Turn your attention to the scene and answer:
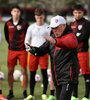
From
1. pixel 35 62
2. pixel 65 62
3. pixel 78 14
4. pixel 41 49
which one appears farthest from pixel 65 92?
pixel 78 14

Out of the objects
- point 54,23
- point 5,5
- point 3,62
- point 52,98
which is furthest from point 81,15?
point 5,5

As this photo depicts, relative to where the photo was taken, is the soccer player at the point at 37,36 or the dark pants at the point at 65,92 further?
the soccer player at the point at 37,36

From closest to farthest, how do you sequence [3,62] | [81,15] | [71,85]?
[71,85] < [81,15] < [3,62]

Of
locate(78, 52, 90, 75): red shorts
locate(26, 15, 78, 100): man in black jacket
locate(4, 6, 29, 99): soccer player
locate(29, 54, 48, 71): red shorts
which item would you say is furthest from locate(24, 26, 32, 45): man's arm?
locate(26, 15, 78, 100): man in black jacket

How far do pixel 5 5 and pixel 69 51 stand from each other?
3078 inches

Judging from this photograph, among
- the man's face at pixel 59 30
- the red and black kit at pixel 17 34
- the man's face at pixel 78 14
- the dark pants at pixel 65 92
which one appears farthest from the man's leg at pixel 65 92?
the red and black kit at pixel 17 34

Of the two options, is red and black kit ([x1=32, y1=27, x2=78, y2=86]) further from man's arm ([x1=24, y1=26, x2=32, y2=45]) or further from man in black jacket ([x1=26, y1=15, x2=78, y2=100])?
man's arm ([x1=24, y1=26, x2=32, y2=45])

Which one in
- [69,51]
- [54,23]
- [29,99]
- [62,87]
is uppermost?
[54,23]

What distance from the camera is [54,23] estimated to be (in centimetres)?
680

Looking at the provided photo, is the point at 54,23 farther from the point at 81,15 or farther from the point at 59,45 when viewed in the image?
the point at 81,15

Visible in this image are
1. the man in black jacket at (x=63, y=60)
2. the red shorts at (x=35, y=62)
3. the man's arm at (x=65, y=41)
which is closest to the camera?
the man's arm at (x=65, y=41)

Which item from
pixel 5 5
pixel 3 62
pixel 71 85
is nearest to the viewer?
pixel 71 85

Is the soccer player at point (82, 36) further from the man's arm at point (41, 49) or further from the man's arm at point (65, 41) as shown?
the man's arm at point (65, 41)

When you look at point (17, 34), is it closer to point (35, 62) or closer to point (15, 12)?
point (15, 12)
